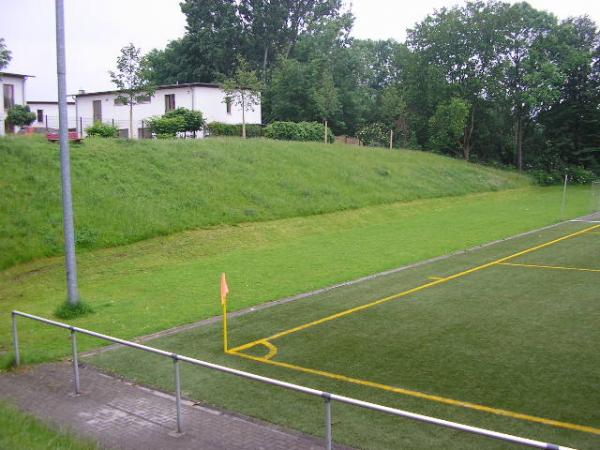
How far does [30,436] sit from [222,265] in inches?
550

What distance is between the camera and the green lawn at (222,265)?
14227mm

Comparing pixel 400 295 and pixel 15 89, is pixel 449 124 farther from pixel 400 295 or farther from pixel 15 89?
pixel 400 295

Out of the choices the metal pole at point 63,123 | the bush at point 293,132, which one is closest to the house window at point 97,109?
the bush at point 293,132

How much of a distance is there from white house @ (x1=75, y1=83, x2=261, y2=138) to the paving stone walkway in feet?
125

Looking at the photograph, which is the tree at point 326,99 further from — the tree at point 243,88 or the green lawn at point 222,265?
the green lawn at point 222,265

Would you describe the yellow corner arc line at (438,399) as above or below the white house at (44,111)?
below

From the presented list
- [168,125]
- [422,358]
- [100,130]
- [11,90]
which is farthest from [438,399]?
[11,90]

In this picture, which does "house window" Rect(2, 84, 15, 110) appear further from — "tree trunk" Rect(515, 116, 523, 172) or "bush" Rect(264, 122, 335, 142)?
"tree trunk" Rect(515, 116, 523, 172)

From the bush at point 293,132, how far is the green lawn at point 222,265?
48.9ft

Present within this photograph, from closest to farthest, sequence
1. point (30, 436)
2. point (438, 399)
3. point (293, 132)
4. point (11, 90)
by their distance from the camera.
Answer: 1. point (30, 436)
2. point (438, 399)
3. point (11, 90)
4. point (293, 132)

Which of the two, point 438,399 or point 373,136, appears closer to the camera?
point 438,399

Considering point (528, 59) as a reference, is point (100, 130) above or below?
below

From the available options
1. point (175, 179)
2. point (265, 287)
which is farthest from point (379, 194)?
point (265, 287)

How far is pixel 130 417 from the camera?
27.7ft
